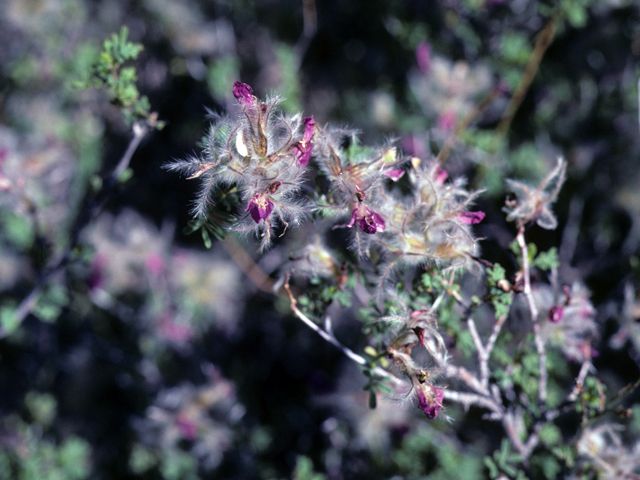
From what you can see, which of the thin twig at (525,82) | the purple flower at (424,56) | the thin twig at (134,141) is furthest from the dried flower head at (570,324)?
the purple flower at (424,56)

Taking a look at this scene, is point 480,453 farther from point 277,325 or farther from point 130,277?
point 130,277

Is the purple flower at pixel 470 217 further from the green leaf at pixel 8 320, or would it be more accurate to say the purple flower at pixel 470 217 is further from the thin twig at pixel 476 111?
the green leaf at pixel 8 320

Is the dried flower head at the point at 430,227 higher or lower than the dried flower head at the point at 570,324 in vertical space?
higher

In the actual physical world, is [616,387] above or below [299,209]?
below

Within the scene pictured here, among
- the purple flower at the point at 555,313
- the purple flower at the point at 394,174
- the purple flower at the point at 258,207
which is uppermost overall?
the purple flower at the point at 394,174

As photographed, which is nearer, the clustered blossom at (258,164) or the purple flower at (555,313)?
the clustered blossom at (258,164)

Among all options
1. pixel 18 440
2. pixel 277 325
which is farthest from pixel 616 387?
pixel 18 440

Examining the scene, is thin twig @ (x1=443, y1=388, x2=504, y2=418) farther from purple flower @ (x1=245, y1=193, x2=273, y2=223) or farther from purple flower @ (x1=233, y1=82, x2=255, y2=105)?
purple flower @ (x1=233, y1=82, x2=255, y2=105)
